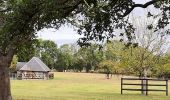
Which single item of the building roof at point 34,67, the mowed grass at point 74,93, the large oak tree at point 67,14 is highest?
the large oak tree at point 67,14

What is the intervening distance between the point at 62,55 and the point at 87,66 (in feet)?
28.9

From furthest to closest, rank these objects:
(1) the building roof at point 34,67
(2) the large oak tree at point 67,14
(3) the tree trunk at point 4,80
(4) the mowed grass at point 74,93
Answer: (1) the building roof at point 34,67 < (4) the mowed grass at point 74,93 < (3) the tree trunk at point 4,80 < (2) the large oak tree at point 67,14

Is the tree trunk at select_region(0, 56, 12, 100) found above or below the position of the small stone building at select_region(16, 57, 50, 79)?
above

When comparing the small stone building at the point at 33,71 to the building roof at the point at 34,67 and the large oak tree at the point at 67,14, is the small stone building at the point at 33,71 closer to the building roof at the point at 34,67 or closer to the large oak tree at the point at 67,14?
the building roof at the point at 34,67

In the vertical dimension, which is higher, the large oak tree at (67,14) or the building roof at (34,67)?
the large oak tree at (67,14)

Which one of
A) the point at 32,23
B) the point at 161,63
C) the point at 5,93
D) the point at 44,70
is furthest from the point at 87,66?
the point at 32,23

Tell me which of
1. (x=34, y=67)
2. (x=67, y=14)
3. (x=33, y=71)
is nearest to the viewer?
(x=67, y=14)

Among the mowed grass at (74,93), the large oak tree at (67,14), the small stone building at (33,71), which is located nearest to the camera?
the large oak tree at (67,14)

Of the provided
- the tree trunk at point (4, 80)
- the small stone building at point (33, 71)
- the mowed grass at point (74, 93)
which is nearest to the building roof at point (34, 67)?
the small stone building at point (33, 71)

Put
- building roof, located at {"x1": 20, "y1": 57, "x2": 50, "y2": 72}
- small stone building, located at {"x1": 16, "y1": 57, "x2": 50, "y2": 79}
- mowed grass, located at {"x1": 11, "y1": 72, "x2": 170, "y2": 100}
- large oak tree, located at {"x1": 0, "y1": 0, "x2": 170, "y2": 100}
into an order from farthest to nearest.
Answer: building roof, located at {"x1": 20, "y1": 57, "x2": 50, "y2": 72}
small stone building, located at {"x1": 16, "y1": 57, "x2": 50, "y2": 79}
mowed grass, located at {"x1": 11, "y1": 72, "x2": 170, "y2": 100}
large oak tree, located at {"x1": 0, "y1": 0, "x2": 170, "y2": 100}

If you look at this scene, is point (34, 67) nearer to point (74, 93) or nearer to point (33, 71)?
point (33, 71)

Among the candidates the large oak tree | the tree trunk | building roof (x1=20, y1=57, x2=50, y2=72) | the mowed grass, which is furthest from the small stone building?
the large oak tree

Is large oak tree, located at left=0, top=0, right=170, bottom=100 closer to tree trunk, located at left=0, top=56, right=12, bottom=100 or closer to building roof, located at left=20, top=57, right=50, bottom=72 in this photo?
tree trunk, located at left=0, top=56, right=12, bottom=100

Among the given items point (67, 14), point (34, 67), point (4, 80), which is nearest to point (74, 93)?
point (4, 80)
